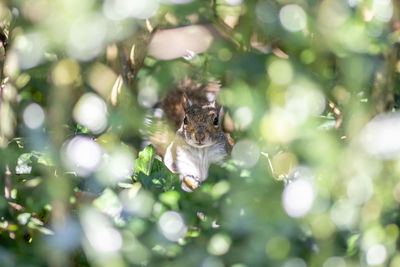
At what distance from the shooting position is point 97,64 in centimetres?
87

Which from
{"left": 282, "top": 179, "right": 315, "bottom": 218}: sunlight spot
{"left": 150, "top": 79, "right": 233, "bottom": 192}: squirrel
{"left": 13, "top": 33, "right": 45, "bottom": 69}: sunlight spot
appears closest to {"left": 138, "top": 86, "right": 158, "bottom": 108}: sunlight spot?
{"left": 150, "top": 79, "right": 233, "bottom": 192}: squirrel

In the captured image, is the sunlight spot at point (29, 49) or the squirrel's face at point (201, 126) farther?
the squirrel's face at point (201, 126)

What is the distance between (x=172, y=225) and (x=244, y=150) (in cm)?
17

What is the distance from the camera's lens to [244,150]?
84 cm

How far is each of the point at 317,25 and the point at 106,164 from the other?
0.38m

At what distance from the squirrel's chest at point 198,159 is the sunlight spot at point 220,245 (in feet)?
3.41

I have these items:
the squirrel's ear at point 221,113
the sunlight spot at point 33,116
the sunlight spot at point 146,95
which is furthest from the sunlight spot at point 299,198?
the squirrel's ear at point 221,113

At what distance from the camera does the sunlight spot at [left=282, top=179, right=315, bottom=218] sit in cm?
72

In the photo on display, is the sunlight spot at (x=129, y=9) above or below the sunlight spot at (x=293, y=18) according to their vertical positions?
above

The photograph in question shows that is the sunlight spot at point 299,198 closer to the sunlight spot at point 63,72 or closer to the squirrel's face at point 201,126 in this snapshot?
the sunlight spot at point 63,72

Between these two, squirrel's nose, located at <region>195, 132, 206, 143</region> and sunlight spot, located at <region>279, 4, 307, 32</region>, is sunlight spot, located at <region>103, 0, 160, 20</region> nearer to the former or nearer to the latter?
sunlight spot, located at <region>279, 4, 307, 32</region>

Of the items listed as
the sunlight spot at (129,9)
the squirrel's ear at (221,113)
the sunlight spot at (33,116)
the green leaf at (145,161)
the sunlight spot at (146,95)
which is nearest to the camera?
the sunlight spot at (129,9)

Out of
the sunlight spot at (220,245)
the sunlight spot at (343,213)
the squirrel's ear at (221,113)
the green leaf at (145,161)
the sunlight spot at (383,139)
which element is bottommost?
the squirrel's ear at (221,113)

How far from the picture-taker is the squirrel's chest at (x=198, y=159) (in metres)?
1.85
